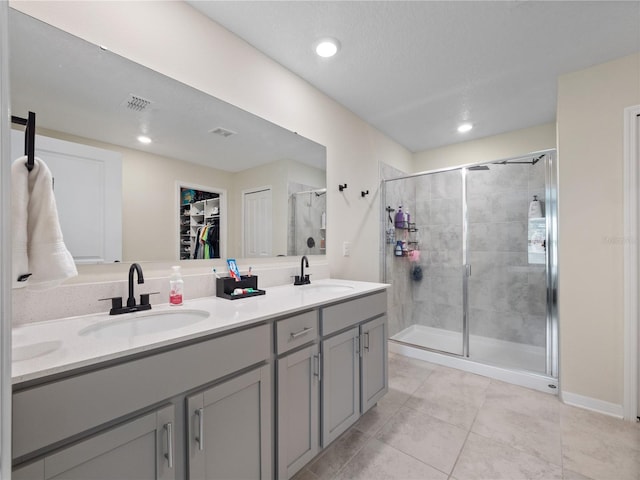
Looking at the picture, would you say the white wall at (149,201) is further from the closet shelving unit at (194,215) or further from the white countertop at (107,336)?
the white countertop at (107,336)

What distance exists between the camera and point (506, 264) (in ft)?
10.5

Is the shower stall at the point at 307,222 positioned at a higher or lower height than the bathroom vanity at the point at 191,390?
higher

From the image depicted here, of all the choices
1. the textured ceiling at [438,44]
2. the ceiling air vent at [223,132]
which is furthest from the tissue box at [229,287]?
the textured ceiling at [438,44]

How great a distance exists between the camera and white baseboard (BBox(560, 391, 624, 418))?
76.9 inches

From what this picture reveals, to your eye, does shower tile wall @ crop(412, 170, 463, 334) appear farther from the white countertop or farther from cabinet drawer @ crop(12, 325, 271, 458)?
cabinet drawer @ crop(12, 325, 271, 458)

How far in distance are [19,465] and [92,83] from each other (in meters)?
1.36

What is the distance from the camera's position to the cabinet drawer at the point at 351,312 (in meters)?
1.53

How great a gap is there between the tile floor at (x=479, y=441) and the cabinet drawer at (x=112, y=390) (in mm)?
925

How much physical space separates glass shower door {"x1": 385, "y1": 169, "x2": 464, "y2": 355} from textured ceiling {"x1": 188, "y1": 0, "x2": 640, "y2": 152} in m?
1.06

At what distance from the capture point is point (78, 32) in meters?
1.18

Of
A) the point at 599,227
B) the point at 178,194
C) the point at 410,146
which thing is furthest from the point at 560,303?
the point at 178,194

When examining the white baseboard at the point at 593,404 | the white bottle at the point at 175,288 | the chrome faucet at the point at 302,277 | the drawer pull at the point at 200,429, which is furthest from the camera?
the chrome faucet at the point at 302,277

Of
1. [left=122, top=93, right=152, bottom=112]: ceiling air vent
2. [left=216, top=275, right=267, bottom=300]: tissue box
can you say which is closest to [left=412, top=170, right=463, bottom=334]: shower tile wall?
[left=216, top=275, right=267, bottom=300]: tissue box

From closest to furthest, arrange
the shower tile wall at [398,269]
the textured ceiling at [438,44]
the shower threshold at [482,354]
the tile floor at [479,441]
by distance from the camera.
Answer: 1. the tile floor at [479,441]
2. the textured ceiling at [438,44]
3. the shower threshold at [482,354]
4. the shower tile wall at [398,269]
